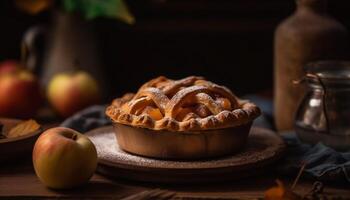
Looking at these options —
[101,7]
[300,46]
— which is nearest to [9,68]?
[101,7]

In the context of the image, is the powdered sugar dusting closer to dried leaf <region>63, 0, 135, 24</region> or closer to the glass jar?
the glass jar

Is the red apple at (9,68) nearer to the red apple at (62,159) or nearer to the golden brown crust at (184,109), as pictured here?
the golden brown crust at (184,109)

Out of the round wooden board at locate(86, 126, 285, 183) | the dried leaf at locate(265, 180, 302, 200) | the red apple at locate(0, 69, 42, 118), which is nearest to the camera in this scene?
the dried leaf at locate(265, 180, 302, 200)

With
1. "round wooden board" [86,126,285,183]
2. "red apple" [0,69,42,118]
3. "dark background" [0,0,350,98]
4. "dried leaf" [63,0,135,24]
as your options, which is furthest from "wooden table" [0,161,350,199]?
"dark background" [0,0,350,98]

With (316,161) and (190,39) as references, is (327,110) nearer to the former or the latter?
(316,161)

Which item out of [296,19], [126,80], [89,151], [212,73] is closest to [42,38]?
[126,80]

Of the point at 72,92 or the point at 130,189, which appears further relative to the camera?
the point at 72,92
